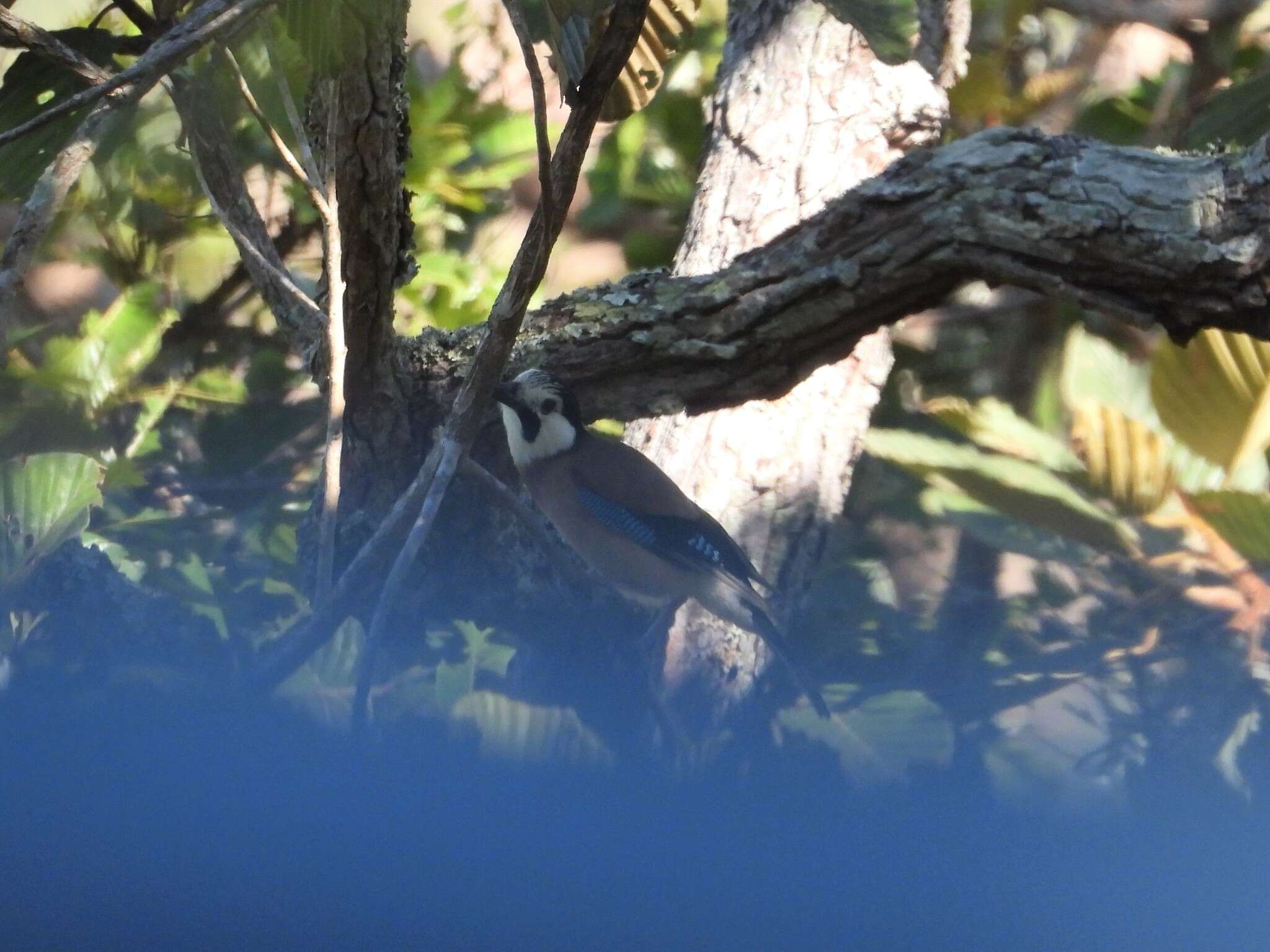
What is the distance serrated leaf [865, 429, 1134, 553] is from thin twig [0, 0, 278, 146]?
806 mm

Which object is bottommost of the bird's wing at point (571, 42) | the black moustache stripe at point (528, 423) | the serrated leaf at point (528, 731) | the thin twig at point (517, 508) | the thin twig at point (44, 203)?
the serrated leaf at point (528, 731)

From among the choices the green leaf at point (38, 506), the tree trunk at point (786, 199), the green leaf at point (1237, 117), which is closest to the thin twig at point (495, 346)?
the green leaf at point (38, 506)

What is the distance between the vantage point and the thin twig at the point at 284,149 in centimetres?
82

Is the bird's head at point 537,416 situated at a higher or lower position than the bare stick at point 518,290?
higher


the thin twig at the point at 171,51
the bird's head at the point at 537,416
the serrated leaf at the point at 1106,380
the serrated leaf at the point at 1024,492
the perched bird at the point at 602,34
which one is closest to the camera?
the thin twig at the point at 171,51

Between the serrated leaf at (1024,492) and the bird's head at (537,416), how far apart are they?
Answer: 41 centimetres

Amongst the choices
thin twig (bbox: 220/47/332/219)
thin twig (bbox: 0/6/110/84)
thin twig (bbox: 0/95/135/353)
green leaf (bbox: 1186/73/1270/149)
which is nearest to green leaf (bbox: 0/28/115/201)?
thin twig (bbox: 0/6/110/84)

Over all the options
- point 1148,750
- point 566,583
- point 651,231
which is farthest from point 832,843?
point 651,231

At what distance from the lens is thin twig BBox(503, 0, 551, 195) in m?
0.72

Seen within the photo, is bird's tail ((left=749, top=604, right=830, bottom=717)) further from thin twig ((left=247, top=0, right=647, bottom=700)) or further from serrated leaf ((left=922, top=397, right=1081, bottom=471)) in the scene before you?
serrated leaf ((left=922, top=397, right=1081, bottom=471))

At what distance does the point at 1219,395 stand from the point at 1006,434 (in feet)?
0.72

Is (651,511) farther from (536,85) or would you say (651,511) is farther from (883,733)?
(883,733)

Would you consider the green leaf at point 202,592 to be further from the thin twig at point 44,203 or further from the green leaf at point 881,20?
the green leaf at point 881,20

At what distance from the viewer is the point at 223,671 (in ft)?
1.62
